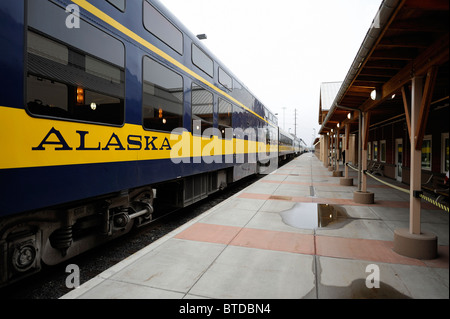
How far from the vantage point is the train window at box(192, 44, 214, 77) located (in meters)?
5.90

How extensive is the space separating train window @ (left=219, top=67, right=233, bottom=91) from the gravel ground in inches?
158

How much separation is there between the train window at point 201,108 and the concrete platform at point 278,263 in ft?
6.58

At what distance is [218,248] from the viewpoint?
403 centimetres

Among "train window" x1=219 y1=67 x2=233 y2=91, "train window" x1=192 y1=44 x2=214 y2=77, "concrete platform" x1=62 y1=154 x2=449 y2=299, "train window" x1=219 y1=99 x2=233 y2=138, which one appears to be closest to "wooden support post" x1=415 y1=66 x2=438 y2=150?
"concrete platform" x1=62 y1=154 x2=449 y2=299

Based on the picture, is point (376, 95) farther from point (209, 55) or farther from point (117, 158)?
point (117, 158)

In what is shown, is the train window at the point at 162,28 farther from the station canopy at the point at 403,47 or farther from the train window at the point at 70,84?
the station canopy at the point at 403,47

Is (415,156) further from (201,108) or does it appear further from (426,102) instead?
(201,108)

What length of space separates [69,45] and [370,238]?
5.14 metres

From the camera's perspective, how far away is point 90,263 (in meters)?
3.78

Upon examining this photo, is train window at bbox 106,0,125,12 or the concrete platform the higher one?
train window at bbox 106,0,125,12

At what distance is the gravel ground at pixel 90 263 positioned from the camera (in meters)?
2.99

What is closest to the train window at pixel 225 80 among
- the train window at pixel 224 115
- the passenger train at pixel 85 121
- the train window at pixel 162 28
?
the train window at pixel 224 115

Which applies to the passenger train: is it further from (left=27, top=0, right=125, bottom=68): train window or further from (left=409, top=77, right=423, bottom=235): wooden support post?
(left=409, top=77, right=423, bottom=235): wooden support post
